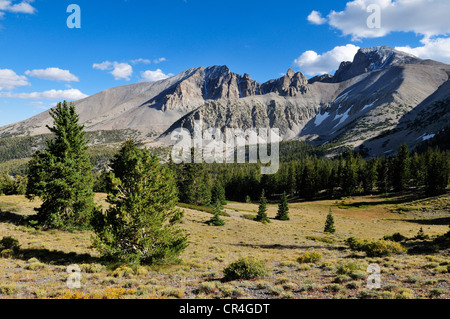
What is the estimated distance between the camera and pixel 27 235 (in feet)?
70.6

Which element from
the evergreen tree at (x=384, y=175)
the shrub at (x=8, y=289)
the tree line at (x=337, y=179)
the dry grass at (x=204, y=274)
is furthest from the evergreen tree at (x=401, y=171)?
the shrub at (x=8, y=289)

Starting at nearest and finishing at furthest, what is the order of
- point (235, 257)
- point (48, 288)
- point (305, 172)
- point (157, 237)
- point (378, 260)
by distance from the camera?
point (48, 288) → point (157, 237) → point (378, 260) → point (235, 257) → point (305, 172)

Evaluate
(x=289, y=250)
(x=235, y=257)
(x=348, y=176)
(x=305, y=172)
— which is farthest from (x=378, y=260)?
(x=305, y=172)

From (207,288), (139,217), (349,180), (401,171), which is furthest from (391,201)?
(139,217)

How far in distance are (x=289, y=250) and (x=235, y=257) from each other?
7.18m

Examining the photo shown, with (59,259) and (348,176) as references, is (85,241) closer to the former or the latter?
(59,259)

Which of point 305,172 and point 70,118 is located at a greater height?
point 70,118

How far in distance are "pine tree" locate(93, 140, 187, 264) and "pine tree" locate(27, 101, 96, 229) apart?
8.99m

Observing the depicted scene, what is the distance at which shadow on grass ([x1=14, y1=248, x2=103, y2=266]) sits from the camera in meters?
16.0

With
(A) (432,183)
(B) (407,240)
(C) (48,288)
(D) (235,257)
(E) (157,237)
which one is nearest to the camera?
(C) (48,288)

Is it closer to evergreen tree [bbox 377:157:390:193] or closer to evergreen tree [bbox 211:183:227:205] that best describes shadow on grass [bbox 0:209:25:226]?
evergreen tree [bbox 211:183:227:205]

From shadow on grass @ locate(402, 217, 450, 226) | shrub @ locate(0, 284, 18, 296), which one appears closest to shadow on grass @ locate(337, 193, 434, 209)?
shadow on grass @ locate(402, 217, 450, 226)

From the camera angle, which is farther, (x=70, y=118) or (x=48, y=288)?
(x=70, y=118)

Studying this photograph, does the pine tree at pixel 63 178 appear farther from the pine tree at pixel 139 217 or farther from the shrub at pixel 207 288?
the shrub at pixel 207 288
